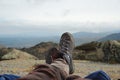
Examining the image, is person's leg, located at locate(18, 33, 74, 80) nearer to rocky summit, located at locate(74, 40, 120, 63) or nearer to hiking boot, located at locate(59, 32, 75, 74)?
hiking boot, located at locate(59, 32, 75, 74)

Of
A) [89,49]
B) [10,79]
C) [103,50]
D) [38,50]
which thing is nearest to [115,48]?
[103,50]

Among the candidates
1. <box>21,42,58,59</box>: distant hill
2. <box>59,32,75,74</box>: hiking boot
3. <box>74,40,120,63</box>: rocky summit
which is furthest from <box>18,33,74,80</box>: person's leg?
<box>21,42,58,59</box>: distant hill

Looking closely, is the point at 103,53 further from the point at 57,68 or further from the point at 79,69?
the point at 57,68

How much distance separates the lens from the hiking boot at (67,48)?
6628mm

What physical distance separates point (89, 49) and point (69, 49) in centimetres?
1747

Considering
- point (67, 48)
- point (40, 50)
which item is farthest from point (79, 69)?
point (40, 50)

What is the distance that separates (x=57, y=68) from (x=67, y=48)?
2.25 meters

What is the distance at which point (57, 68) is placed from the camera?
17.7 feet

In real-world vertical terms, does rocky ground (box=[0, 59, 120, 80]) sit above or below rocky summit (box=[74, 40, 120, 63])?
below

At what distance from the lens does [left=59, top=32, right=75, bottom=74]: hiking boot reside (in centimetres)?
663

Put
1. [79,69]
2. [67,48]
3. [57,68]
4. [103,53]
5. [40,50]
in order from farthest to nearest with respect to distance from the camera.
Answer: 1. [40,50]
2. [103,53]
3. [79,69]
4. [67,48]
5. [57,68]

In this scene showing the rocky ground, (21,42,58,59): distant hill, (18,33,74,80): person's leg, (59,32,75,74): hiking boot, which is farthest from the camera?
(21,42,58,59): distant hill

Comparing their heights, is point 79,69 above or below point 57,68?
below

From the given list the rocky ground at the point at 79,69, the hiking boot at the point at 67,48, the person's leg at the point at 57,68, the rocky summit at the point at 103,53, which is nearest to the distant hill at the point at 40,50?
the rocky summit at the point at 103,53
